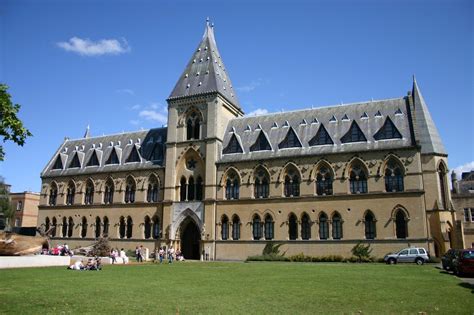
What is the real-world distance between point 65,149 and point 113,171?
13276 millimetres

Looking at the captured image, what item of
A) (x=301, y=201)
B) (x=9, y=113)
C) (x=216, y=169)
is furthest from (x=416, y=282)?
(x=216, y=169)

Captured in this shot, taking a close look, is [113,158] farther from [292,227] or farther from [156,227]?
[292,227]

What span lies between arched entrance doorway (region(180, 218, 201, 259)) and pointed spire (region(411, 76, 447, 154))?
26.6 meters

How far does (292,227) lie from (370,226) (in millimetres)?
7990

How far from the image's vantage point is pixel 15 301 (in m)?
13.4

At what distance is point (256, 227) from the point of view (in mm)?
46500

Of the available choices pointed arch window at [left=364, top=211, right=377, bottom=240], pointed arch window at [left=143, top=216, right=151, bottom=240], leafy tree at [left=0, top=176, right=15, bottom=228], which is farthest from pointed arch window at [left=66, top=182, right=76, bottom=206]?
pointed arch window at [left=364, top=211, right=377, bottom=240]

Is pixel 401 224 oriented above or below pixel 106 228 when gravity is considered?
above

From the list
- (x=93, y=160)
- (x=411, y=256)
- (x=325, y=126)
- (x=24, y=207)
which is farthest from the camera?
(x=24, y=207)

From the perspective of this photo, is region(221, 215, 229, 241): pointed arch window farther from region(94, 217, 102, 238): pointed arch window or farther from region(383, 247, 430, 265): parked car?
region(94, 217, 102, 238): pointed arch window

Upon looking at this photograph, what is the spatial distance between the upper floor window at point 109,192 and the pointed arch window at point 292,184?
2459cm

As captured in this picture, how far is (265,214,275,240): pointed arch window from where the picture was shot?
45.6m

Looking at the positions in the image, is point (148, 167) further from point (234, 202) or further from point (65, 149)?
point (65, 149)

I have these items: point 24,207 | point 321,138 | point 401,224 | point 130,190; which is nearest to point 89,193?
point 130,190
